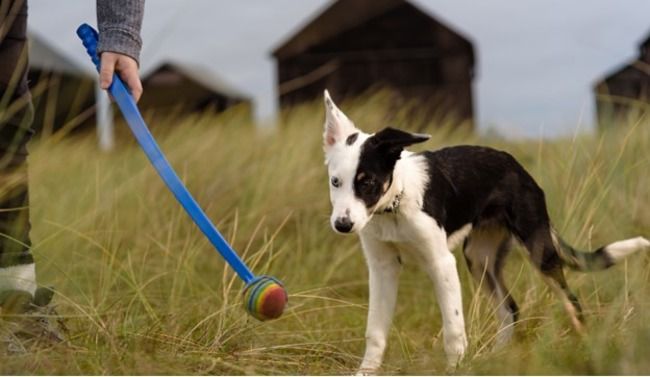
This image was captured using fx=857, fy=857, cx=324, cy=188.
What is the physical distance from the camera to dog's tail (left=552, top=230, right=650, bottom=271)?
409 centimetres

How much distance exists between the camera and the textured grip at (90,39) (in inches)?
143

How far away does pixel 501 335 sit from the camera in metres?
4.00

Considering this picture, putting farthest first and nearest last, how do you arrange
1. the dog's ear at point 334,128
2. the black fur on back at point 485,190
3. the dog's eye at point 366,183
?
1. the black fur on back at point 485,190
2. the dog's ear at point 334,128
3. the dog's eye at point 366,183

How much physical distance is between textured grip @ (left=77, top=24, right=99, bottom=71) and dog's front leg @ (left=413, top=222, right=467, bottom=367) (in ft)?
5.21

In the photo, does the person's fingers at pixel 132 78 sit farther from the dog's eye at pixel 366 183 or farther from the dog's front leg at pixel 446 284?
the dog's front leg at pixel 446 284

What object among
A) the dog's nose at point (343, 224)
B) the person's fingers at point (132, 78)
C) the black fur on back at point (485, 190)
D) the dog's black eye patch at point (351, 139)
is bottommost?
the black fur on back at point (485, 190)

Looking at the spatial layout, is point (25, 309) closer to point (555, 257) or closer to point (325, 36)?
point (555, 257)

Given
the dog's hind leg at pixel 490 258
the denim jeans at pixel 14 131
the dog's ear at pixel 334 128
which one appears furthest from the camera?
the dog's hind leg at pixel 490 258

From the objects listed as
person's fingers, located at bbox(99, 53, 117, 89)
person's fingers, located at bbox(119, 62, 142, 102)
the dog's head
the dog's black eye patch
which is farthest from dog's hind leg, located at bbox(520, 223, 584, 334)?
person's fingers, located at bbox(99, 53, 117, 89)

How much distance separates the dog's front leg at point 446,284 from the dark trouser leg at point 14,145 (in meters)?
1.70

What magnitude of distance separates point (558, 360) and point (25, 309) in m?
2.18

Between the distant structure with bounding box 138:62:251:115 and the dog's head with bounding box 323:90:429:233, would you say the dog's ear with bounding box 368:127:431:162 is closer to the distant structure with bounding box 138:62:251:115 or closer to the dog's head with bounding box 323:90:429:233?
the dog's head with bounding box 323:90:429:233

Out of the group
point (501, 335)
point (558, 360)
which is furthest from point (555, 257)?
point (558, 360)

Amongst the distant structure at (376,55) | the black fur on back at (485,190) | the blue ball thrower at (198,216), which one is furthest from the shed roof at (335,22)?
the blue ball thrower at (198,216)
